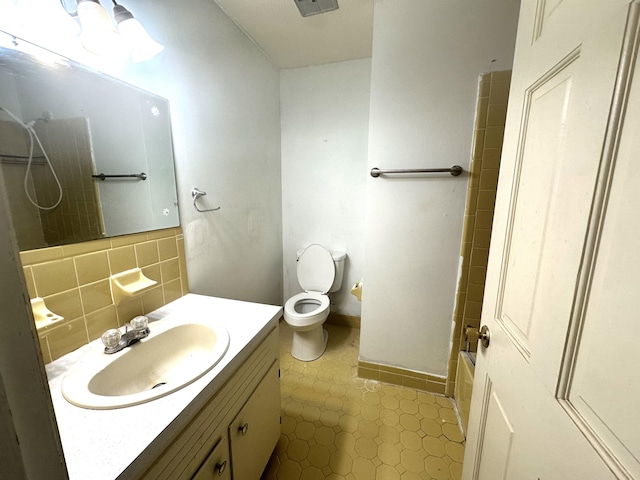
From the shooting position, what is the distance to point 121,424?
0.57 metres

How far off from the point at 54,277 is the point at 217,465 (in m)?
0.76

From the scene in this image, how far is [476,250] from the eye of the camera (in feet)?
4.59

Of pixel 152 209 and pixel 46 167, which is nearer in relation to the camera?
pixel 46 167

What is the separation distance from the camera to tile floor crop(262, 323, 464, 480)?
3.85 ft

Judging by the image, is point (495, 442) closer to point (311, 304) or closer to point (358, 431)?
point (358, 431)

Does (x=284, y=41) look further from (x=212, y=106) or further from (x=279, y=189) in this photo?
(x=279, y=189)

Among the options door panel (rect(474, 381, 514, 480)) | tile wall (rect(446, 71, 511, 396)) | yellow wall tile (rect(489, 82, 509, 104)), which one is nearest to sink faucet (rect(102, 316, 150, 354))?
door panel (rect(474, 381, 514, 480))

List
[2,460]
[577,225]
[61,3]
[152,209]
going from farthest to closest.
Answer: [152,209] → [61,3] → [577,225] → [2,460]

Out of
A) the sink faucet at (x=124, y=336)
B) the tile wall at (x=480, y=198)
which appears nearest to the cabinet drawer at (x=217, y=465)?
the sink faucet at (x=124, y=336)

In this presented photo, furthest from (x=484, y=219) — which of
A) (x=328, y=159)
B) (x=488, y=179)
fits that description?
(x=328, y=159)

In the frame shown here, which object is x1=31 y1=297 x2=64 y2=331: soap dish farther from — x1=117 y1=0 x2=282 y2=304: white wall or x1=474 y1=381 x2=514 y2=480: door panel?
x1=474 y1=381 x2=514 y2=480: door panel

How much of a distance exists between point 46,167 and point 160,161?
42 centimetres

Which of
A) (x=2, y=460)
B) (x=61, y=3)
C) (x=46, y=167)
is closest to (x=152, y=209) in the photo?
(x=46, y=167)

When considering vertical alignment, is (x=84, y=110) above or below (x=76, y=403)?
above
